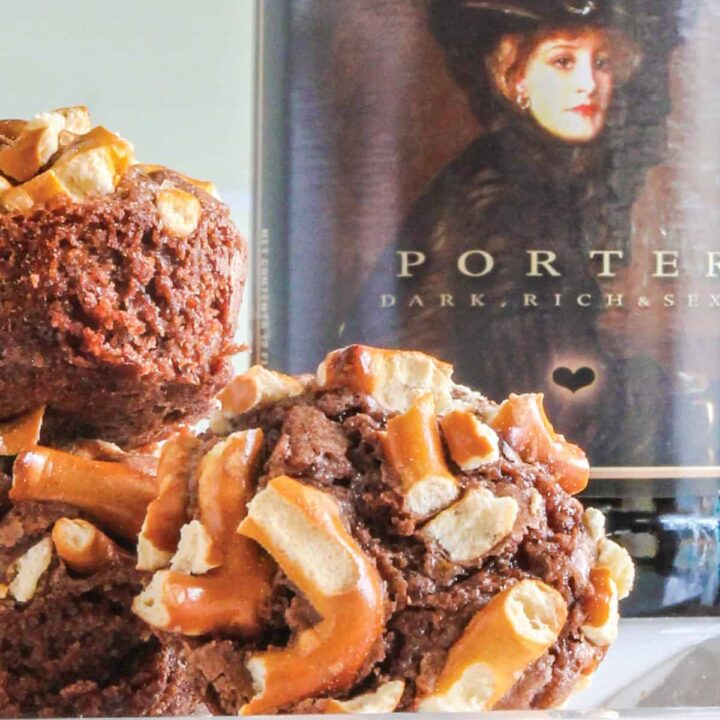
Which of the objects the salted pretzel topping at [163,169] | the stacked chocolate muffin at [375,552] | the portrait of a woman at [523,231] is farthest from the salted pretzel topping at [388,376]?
the portrait of a woman at [523,231]

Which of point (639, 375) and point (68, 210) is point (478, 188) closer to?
point (639, 375)

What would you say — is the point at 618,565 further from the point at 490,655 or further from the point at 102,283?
the point at 102,283

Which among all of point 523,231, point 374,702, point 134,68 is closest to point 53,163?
point 374,702

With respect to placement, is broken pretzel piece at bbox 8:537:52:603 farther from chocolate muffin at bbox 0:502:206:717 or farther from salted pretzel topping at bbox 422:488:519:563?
salted pretzel topping at bbox 422:488:519:563

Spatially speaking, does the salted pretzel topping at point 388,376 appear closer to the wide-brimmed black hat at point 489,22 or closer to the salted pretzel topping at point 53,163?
the salted pretzel topping at point 53,163

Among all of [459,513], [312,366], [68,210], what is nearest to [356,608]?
[459,513]

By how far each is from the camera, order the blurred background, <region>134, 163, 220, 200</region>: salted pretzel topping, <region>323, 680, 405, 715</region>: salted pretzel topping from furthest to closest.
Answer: the blurred background
<region>134, 163, 220, 200</region>: salted pretzel topping
<region>323, 680, 405, 715</region>: salted pretzel topping

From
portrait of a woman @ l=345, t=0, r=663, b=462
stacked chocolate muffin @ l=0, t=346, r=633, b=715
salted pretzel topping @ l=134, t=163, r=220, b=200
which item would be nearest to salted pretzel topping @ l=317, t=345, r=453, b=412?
stacked chocolate muffin @ l=0, t=346, r=633, b=715

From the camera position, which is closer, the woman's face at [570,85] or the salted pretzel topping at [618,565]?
the salted pretzel topping at [618,565]
